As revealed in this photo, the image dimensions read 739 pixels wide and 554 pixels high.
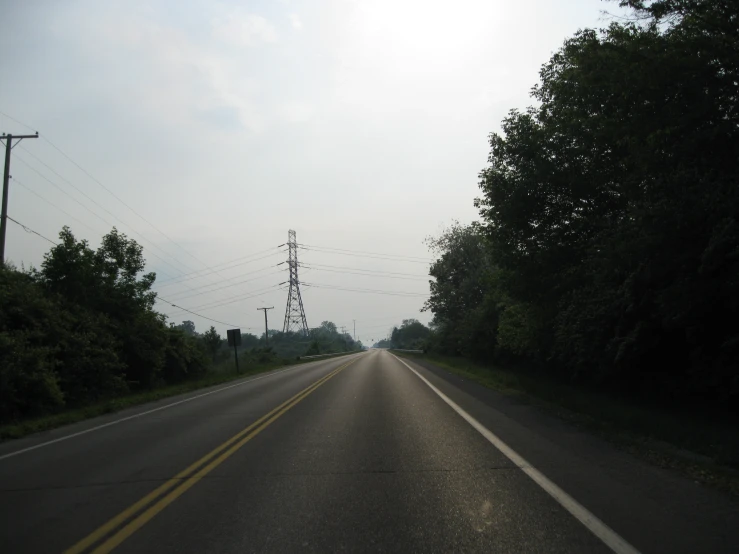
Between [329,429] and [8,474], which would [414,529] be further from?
[8,474]

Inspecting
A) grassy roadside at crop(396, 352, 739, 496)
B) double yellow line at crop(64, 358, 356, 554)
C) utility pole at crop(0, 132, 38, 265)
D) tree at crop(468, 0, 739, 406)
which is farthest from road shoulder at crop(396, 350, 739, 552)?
utility pole at crop(0, 132, 38, 265)

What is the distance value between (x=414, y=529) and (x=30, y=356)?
14.1m

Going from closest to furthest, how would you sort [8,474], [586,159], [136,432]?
[8,474], [136,432], [586,159]

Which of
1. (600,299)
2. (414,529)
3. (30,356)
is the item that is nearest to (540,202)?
(600,299)

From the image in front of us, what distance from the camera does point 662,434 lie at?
825 centimetres

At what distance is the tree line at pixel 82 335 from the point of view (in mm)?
14555

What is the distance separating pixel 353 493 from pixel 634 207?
8.77m

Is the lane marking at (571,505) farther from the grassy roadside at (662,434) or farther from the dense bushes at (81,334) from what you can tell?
the dense bushes at (81,334)

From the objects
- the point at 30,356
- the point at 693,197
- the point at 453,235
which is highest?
the point at 453,235

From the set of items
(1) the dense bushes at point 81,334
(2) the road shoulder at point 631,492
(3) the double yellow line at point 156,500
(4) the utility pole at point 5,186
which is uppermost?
(4) the utility pole at point 5,186

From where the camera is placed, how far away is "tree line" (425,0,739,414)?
31.6ft

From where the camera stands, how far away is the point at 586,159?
1584 centimetres

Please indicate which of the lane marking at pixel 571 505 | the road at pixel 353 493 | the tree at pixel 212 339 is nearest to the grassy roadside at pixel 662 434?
the road at pixel 353 493

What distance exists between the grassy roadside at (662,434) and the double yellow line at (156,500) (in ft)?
18.7
